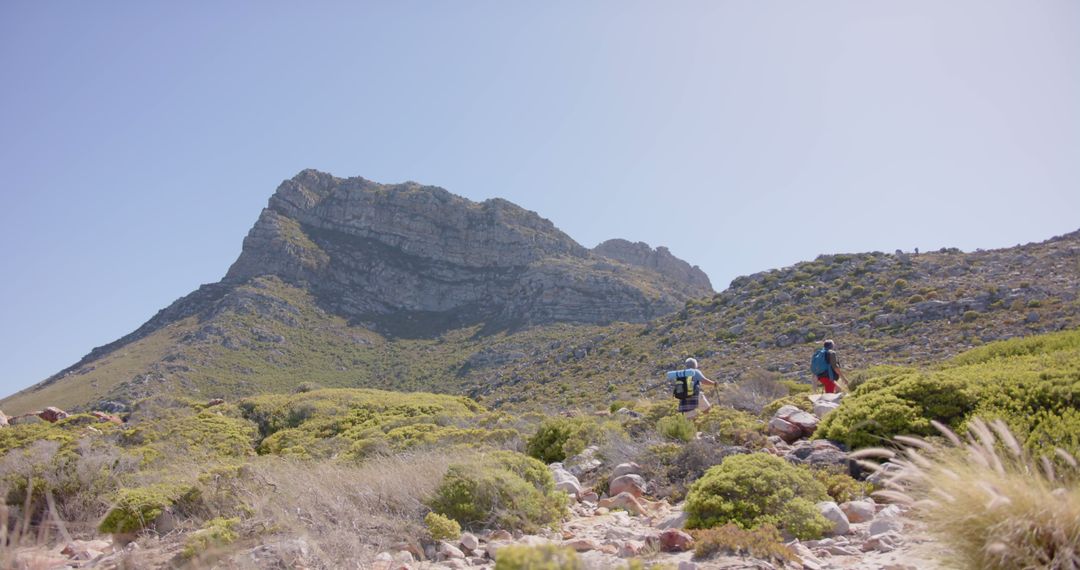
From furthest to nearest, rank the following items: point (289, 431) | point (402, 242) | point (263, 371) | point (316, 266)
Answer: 1. point (402, 242)
2. point (316, 266)
3. point (263, 371)
4. point (289, 431)

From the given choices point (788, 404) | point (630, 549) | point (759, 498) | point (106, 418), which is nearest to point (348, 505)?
point (630, 549)

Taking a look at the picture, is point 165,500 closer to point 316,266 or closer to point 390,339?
point 390,339

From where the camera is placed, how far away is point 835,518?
20.8 ft

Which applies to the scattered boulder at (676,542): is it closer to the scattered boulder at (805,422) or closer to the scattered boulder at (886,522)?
the scattered boulder at (886,522)

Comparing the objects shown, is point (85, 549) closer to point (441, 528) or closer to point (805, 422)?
point (441, 528)


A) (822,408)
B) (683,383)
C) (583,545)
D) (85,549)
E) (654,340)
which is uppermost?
(654,340)

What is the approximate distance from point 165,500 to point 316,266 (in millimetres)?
81946

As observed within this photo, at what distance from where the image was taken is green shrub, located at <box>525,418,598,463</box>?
11.8 metres

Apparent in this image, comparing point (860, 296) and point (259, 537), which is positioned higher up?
point (860, 296)

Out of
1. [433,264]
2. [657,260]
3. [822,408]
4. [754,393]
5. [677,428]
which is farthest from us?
[657,260]

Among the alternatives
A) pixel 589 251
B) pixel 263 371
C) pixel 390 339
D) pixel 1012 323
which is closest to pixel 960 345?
pixel 1012 323

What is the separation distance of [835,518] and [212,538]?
5.81 meters

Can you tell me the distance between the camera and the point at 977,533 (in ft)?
13.5

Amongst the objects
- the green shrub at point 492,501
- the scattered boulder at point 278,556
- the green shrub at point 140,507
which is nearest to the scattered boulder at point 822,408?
the green shrub at point 492,501
